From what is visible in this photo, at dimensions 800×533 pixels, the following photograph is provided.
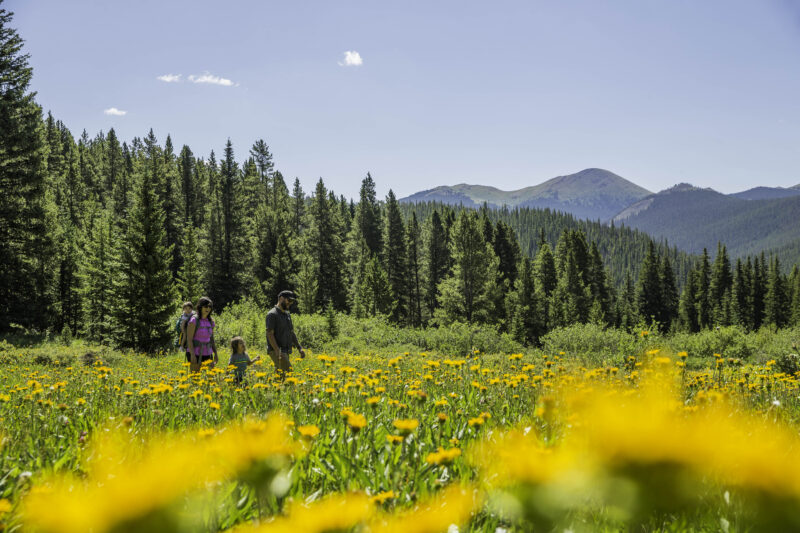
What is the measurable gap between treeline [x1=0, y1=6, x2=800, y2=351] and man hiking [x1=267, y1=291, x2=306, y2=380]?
1832 centimetres

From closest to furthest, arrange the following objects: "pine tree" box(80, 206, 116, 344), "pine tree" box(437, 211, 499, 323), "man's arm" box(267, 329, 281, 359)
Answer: "man's arm" box(267, 329, 281, 359)
"pine tree" box(80, 206, 116, 344)
"pine tree" box(437, 211, 499, 323)

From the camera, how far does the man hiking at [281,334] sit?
7512mm

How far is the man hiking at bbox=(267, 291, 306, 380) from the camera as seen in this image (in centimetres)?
751

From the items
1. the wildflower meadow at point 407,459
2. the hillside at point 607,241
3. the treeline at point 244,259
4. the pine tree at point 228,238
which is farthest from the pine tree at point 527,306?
the hillside at point 607,241

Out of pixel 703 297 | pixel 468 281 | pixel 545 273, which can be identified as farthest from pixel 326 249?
pixel 703 297

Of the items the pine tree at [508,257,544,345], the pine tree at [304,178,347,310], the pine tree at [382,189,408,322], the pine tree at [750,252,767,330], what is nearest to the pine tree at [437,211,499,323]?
the pine tree at [508,257,544,345]

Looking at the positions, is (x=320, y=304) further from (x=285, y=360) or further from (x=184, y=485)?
(x=184, y=485)

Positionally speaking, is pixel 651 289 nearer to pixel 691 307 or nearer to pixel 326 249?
pixel 691 307

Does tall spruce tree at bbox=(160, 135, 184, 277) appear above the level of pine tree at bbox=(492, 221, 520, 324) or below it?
above

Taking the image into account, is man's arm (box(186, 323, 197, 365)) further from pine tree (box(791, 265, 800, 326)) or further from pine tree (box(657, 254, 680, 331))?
pine tree (box(791, 265, 800, 326))

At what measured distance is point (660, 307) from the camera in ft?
241

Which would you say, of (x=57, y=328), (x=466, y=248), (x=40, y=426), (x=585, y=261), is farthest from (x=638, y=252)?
(x=40, y=426)

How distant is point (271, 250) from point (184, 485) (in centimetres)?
5141

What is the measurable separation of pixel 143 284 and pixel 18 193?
6.83m
